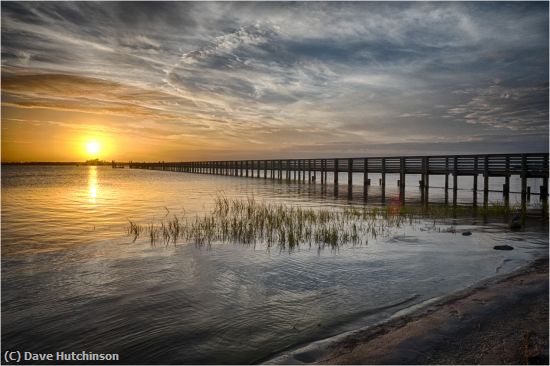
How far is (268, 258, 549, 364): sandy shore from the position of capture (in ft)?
14.2

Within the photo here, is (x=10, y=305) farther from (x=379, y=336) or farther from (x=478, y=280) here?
(x=478, y=280)

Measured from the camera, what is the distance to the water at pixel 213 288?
541 cm

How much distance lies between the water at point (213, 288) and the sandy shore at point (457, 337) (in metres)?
0.53

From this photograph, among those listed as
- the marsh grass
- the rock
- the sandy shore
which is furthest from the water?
the marsh grass

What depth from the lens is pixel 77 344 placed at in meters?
5.28

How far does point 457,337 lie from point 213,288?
4675 millimetres

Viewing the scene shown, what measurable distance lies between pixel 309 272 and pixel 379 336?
11.6 feet

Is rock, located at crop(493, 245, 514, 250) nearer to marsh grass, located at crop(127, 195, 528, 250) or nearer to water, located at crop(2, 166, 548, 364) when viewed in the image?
water, located at crop(2, 166, 548, 364)

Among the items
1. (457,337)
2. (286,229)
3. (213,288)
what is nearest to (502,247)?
(286,229)

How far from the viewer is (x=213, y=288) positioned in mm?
7621

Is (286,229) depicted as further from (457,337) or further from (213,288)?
(457,337)

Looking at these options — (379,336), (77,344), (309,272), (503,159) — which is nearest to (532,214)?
(503,159)

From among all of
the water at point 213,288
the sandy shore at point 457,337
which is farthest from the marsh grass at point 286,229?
the sandy shore at point 457,337

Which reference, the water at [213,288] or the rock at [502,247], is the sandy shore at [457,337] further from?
the rock at [502,247]
